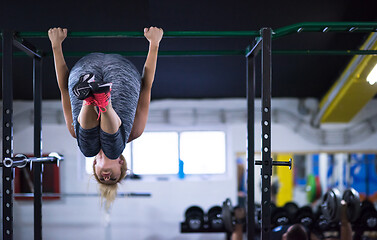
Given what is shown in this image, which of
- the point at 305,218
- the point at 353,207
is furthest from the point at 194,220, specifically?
the point at 353,207

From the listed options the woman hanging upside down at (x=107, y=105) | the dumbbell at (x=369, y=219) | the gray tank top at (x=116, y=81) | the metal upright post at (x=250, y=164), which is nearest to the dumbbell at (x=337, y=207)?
the dumbbell at (x=369, y=219)

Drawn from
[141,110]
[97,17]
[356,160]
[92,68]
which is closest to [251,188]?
[141,110]

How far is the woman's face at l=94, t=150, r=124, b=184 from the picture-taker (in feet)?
6.63

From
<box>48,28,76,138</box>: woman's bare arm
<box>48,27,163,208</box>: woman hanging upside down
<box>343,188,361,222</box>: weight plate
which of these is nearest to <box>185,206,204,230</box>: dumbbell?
<box>343,188,361,222</box>: weight plate

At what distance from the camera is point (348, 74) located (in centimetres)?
420

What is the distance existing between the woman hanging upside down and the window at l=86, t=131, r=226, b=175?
3.14 meters

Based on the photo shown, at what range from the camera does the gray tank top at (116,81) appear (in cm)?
187

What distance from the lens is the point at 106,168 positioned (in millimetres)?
2020

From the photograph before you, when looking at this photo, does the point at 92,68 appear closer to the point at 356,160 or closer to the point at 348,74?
the point at 348,74

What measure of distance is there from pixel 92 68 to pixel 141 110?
0.39m

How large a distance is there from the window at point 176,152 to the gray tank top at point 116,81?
338 cm

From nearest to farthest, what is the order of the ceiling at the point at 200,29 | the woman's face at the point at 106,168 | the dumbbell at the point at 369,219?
the woman's face at the point at 106,168, the ceiling at the point at 200,29, the dumbbell at the point at 369,219

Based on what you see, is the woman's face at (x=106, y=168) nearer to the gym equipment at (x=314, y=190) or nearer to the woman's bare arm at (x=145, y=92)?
the woman's bare arm at (x=145, y=92)

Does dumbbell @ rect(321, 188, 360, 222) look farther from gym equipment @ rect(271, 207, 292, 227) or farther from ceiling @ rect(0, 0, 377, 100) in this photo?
ceiling @ rect(0, 0, 377, 100)
